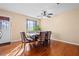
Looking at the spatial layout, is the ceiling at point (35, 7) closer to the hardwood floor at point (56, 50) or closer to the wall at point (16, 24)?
the wall at point (16, 24)

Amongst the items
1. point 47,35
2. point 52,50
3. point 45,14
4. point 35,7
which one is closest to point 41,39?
point 47,35

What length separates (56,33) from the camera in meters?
2.18

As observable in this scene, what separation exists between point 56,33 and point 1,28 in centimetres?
130

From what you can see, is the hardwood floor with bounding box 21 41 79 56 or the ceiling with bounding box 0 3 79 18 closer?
the ceiling with bounding box 0 3 79 18

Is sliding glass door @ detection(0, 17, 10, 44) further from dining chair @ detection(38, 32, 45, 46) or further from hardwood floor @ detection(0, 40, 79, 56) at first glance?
dining chair @ detection(38, 32, 45, 46)

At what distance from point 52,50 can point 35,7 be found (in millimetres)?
1086

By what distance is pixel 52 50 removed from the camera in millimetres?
2123

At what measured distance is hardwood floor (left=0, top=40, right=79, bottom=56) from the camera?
1.98 m

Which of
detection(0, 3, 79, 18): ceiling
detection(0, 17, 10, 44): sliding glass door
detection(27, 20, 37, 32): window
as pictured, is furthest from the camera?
detection(27, 20, 37, 32): window

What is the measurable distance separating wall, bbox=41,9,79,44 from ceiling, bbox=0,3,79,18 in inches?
5.2

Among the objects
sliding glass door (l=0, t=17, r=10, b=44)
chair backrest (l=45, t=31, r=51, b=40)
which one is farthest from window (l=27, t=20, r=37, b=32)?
sliding glass door (l=0, t=17, r=10, b=44)

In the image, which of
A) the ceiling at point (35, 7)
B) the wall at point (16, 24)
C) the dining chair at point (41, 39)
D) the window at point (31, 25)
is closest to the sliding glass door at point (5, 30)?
the wall at point (16, 24)

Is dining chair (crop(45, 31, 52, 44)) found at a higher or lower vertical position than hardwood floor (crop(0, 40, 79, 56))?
higher

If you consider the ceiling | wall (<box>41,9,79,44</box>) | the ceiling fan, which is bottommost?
wall (<box>41,9,79,44</box>)
